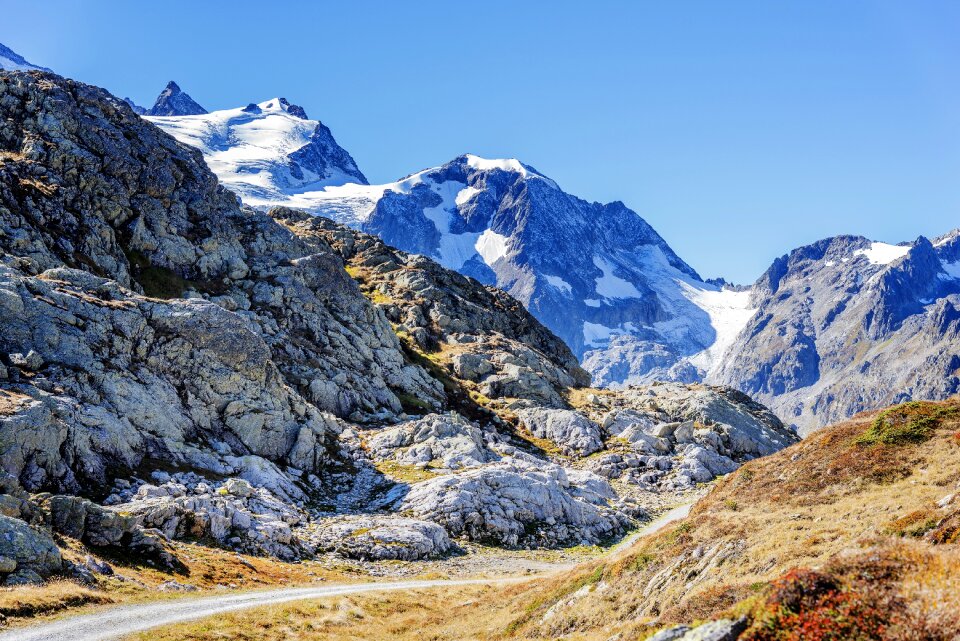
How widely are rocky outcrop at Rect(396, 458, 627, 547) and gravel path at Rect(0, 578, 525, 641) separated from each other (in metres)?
19.8

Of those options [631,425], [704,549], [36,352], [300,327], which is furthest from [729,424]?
[36,352]

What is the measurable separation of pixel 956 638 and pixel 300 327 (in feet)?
297

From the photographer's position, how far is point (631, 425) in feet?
321

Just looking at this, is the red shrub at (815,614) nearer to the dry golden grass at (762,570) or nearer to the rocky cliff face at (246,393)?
the dry golden grass at (762,570)

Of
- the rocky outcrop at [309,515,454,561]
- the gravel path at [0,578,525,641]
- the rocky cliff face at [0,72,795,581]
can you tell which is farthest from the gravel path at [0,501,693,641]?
the rocky outcrop at [309,515,454,561]

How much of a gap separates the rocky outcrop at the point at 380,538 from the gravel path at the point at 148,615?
10739mm

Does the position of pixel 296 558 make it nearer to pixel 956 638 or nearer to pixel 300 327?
pixel 956 638

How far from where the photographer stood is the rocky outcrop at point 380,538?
1871 inches

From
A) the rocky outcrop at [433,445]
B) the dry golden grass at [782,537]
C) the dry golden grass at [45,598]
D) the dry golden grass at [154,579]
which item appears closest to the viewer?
the dry golden grass at [782,537]

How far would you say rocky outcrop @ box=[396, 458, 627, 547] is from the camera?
55781mm

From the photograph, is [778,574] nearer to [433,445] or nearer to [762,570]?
[762,570]

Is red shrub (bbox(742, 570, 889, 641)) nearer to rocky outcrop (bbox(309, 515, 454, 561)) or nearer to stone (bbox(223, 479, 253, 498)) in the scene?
rocky outcrop (bbox(309, 515, 454, 561))

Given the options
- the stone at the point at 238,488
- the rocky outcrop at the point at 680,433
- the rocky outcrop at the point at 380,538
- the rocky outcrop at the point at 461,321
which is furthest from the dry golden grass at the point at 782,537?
the rocky outcrop at the point at 461,321

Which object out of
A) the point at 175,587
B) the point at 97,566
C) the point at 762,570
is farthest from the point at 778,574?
the point at 97,566
